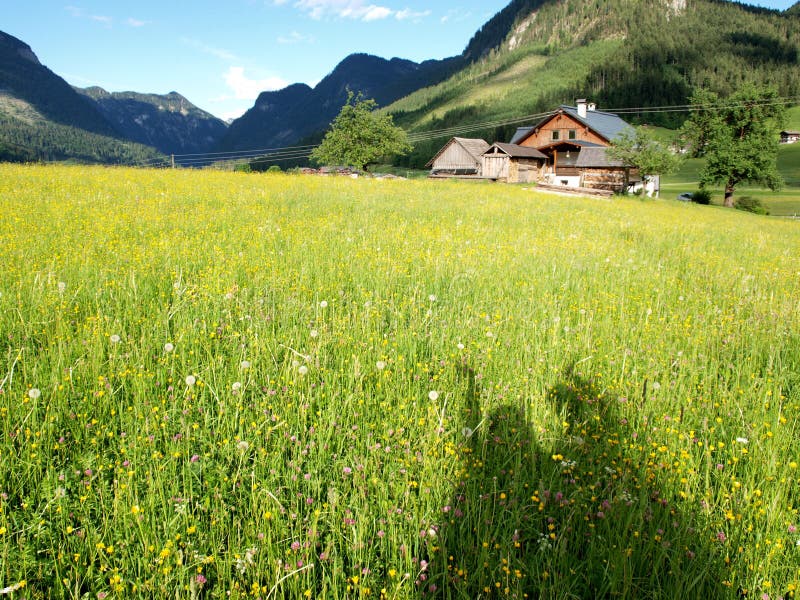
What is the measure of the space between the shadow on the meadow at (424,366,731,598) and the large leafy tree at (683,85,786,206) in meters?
58.4

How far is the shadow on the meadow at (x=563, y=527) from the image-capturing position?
198cm

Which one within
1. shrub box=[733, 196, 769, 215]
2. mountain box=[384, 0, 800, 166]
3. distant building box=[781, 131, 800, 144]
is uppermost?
mountain box=[384, 0, 800, 166]

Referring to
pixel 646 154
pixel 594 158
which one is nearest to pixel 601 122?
pixel 594 158

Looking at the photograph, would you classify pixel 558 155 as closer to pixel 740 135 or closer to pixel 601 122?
pixel 601 122

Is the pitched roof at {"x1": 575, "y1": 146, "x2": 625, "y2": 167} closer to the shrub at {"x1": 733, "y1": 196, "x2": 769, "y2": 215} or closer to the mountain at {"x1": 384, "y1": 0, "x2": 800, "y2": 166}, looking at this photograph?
the shrub at {"x1": 733, "y1": 196, "x2": 769, "y2": 215}

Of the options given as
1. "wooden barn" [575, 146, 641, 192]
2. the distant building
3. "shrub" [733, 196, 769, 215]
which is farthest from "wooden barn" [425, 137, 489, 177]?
the distant building

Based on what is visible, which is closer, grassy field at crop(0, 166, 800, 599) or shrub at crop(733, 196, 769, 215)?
grassy field at crop(0, 166, 800, 599)

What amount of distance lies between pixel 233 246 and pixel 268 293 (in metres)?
2.76

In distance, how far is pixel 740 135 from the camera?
163 feet

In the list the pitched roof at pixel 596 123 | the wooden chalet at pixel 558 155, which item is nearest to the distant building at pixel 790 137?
the pitched roof at pixel 596 123

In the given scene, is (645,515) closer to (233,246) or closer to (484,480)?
(484,480)

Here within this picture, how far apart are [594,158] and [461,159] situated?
23.5 meters

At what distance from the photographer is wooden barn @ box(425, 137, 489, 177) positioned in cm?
7162

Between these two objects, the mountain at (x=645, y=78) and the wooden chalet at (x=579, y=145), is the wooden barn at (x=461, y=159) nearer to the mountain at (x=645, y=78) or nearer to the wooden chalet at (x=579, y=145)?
the wooden chalet at (x=579, y=145)
